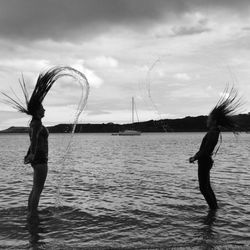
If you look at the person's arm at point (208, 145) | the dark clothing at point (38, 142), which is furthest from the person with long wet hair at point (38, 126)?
the person's arm at point (208, 145)

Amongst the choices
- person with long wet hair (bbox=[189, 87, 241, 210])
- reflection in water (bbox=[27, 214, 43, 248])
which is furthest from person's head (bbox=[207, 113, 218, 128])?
reflection in water (bbox=[27, 214, 43, 248])

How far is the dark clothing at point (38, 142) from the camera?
819 cm

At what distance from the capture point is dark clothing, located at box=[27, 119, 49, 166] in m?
8.19

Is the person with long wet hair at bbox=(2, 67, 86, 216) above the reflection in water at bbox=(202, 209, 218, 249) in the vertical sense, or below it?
above

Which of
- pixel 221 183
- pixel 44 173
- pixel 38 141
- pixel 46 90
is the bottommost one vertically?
pixel 221 183

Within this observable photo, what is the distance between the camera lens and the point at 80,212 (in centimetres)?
1019

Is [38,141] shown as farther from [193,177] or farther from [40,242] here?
[193,177]

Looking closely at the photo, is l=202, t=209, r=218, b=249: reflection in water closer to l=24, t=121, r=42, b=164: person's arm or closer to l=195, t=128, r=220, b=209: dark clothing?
l=195, t=128, r=220, b=209: dark clothing

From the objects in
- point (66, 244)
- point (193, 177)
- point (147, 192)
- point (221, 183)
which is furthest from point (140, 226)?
point (193, 177)

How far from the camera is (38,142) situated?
8227 millimetres

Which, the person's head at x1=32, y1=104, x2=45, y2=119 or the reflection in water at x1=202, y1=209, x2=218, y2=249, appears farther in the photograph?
the person's head at x1=32, y1=104, x2=45, y2=119

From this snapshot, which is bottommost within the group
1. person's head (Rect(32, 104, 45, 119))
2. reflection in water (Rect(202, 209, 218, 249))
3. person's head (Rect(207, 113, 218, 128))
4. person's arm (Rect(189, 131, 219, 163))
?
reflection in water (Rect(202, 209, 218, 249))

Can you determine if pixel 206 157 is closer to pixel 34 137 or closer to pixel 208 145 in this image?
pixel 208 145

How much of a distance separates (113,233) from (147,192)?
18.3 ft
